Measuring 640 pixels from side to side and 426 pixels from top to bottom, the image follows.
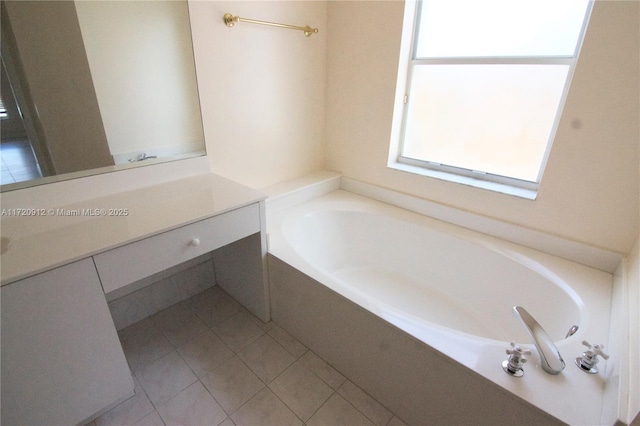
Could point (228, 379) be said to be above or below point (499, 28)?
below

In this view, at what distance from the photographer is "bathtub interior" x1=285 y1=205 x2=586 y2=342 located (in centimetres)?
148

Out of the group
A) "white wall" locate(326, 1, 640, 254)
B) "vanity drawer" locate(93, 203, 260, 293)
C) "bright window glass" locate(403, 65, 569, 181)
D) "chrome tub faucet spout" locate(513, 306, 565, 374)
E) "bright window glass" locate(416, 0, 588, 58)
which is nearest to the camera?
"chrome tub faucet spout" locate(513, 306, 565, 374)

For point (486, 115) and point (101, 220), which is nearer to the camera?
point (101, 220)

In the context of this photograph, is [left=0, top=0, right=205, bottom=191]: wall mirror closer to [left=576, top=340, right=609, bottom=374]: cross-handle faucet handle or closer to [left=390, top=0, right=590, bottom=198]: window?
[left=390, top=0, right=590, bottom=198]: window

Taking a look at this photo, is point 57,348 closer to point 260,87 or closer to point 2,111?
point 2,111

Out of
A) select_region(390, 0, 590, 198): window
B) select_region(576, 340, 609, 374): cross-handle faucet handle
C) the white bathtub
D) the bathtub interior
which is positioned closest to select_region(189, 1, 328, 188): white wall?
the white bathtub

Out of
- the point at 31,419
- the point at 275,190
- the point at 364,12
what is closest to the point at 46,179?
the point at 31,419

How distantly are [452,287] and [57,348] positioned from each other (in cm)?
185

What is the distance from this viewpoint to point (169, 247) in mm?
1195

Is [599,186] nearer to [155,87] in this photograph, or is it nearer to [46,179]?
[155,87]

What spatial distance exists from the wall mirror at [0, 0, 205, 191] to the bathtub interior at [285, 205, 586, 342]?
0.89m

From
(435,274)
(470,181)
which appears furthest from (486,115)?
(435,274)

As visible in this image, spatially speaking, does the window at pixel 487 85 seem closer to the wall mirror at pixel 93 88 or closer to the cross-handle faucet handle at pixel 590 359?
the cross-handle faucet handle at pixel 590 359

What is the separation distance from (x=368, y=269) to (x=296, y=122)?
3.74 ft
